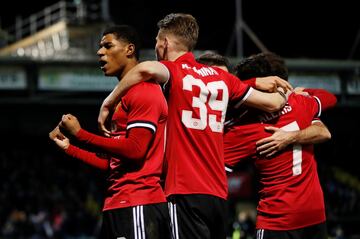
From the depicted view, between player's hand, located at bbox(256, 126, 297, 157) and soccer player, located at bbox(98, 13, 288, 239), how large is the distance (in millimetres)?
510

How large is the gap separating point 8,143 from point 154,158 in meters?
Result: 22.4

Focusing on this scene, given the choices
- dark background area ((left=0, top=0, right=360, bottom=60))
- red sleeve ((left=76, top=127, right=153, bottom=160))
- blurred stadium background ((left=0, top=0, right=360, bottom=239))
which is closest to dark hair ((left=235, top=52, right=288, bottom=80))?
red sleeve ((left=76, top=127, right=153, bottom=160))

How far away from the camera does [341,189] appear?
2431cm

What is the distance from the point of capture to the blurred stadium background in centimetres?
2127

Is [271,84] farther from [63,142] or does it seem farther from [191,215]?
[63,142]

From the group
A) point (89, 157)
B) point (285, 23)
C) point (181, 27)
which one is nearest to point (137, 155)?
point (89, 157)

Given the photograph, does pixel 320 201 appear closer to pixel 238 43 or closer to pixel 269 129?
pixel 269 129

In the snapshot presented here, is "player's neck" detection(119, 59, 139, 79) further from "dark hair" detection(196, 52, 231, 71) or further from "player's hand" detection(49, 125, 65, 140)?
"dark hair" detection(196, 52, 231, 71)

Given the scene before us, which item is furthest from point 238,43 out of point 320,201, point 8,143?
point 320,201

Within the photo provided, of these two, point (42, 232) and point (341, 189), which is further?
point (341, 189)

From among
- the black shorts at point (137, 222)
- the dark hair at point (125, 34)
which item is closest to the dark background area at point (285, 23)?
the dark hair at point (125, 34)

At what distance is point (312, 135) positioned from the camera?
5512 mm

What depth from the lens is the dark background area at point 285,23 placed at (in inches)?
1027

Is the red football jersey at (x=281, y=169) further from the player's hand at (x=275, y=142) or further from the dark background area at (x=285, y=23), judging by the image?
the dark background area at (x=285, y=23)
